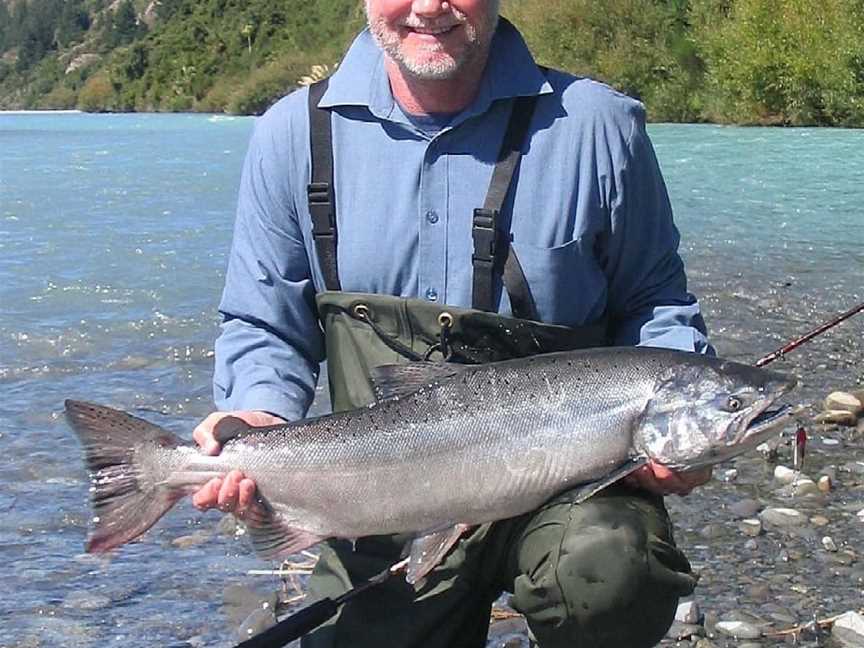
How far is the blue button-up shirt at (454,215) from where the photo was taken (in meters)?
3.33

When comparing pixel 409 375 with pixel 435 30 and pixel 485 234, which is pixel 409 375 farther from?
pixel 435 30

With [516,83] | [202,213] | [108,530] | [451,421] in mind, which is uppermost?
[516,83]

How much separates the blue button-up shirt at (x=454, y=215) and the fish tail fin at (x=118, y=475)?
0.36 meters

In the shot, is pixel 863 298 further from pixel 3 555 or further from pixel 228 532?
pixel 3 555

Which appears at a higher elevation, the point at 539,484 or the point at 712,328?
the point at 539,484

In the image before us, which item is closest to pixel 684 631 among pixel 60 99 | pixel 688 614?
pixel 688 614

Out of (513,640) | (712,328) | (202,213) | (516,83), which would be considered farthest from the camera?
(202,213)

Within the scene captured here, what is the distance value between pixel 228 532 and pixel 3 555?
86cm

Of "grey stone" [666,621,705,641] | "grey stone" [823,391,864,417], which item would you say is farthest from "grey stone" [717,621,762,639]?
"grey stone" [823,391,864,417]

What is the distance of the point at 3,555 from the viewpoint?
488cm

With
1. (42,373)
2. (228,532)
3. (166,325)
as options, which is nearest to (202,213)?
(166,325)

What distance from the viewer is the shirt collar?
3391 millimetres

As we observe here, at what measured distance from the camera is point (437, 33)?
3350 mm

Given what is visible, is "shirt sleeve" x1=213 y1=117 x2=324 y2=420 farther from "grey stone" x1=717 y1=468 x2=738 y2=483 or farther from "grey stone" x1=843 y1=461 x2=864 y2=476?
"grey stone" x1=843 y1=461 x2=864 y2=476
